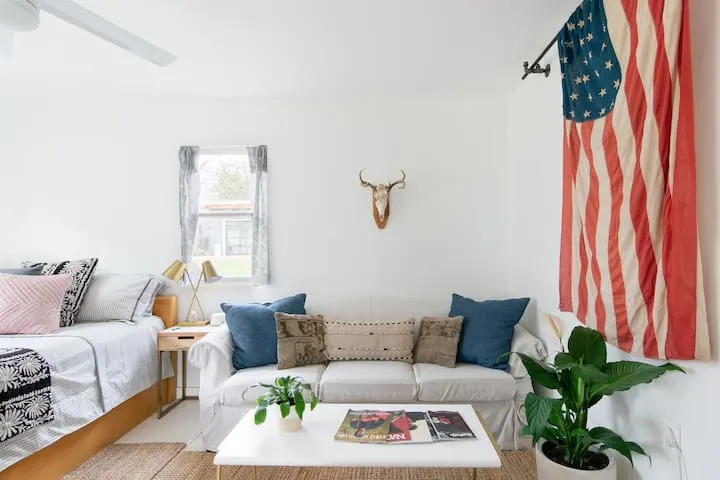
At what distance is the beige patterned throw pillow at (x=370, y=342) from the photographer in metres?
3.19

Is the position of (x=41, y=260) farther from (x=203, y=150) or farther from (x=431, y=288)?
(x=431, y=288)

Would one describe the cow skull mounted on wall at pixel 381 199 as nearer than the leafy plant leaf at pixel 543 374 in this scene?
No

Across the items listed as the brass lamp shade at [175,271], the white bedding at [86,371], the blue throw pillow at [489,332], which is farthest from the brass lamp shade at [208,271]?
the blue throw pillow at [489,332]

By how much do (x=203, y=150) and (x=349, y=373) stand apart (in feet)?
7.38

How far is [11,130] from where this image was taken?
3.87 m

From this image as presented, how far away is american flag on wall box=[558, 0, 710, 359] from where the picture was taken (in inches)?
58.9

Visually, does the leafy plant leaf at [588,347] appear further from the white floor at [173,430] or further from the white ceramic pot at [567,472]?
the white floor at [173,430]

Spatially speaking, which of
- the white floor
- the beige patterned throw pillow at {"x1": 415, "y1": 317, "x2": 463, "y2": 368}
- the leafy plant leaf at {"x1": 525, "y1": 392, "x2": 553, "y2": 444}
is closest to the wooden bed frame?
the white floor

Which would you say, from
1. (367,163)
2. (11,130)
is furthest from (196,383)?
(11,130)

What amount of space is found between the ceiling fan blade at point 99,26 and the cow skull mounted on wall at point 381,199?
6.14 ft

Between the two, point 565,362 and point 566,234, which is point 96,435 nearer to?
point 565,362

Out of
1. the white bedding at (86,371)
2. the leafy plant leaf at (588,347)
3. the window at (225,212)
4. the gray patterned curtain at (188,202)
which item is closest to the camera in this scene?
the leafy plant leaf at (588,347)

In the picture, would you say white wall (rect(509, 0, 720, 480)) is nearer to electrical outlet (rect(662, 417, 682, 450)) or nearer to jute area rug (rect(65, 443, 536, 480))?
electrical outlet (rect(662, 417, 682, 450))

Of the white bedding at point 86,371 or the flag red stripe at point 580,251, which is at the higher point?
the flag red stripe at point 580,251
